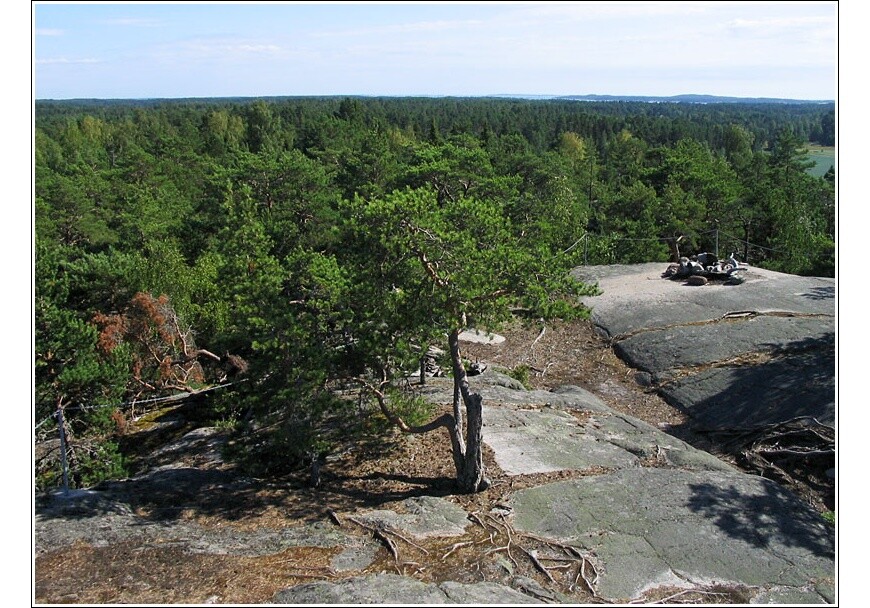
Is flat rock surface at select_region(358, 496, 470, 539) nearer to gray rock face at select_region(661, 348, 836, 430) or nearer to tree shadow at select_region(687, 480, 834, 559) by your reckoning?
tree shadow at select_region(687, 480, 834, 559)

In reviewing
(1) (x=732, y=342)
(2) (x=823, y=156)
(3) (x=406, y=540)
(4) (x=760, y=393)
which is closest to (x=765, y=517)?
(3) (x=406, y=540)

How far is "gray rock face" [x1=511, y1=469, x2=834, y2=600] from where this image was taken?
8.01 m

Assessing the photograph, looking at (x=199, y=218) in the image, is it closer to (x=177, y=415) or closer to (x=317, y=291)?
(x=177, y=415)

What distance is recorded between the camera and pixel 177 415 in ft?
53.1

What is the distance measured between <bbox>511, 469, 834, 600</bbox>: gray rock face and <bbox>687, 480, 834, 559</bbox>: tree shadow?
0.05 feet

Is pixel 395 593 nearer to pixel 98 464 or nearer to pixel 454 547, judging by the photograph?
pixel 454 547

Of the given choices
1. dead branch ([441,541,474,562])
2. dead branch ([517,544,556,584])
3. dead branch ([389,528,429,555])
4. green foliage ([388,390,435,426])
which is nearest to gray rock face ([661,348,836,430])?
green foliage ([388,390,435,426])

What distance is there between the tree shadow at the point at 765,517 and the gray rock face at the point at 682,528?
0.01 meters

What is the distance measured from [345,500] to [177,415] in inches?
319

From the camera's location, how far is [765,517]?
9.32 meters

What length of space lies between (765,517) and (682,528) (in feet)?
4.47

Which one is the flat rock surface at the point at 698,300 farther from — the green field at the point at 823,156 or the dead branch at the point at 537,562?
the green field at the point at 823,156

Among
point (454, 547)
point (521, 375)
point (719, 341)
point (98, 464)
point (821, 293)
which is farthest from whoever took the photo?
point (821, 293)

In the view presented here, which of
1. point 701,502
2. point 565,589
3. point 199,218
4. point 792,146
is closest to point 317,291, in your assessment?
point 565,589
